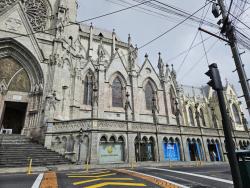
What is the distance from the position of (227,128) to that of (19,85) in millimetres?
21074

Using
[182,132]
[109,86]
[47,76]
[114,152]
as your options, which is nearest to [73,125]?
[114,152]

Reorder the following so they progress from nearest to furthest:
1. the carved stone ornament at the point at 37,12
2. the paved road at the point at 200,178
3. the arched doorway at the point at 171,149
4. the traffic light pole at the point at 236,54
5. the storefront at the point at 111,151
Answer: the paved road at the point at 200,178 < the traffic light pole at the point at 236,54 < the storefront at the point at 111,151 < the arched doorway at the point at 171,149 < the carved stone ornament at the point at 37,12

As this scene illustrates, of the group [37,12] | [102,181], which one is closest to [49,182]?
[102,181]

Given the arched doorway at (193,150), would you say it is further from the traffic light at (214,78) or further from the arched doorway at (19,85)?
the traffic light at (214,78)

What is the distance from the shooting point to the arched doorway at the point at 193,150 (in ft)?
65.0

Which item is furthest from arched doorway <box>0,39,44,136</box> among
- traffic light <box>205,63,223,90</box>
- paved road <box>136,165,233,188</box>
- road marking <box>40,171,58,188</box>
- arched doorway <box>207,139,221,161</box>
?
arched doorway <box>207,139,221,161</box>

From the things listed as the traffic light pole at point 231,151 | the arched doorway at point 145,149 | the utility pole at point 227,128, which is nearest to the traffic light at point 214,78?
the utility pole at point 227,128

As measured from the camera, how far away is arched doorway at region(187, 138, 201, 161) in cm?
1981

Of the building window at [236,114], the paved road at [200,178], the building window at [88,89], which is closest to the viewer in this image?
the paved road at [200,178]

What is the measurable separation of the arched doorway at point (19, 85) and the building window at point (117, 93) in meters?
8.91

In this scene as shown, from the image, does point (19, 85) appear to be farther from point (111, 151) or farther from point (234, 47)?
point (234, 47)

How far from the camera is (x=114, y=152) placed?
15.6m

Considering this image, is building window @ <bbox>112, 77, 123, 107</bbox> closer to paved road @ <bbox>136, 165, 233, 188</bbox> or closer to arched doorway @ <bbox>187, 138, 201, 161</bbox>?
arched doorway @ <bbox>187, 138, 201, 161</bbox>

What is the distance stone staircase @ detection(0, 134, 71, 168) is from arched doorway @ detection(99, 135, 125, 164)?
2.69 metres
